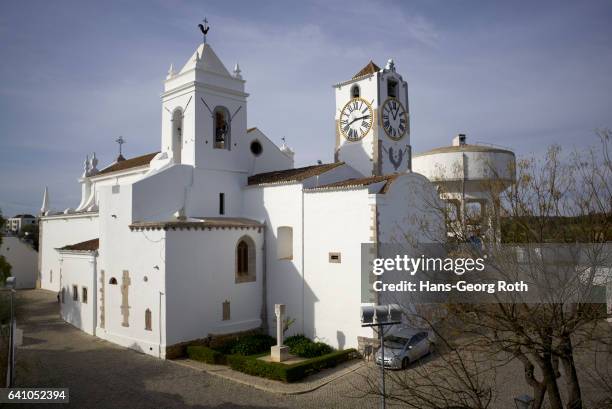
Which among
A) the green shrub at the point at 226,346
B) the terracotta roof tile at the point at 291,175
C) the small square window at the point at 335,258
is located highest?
the terracotta roof tile at the point at 291,175

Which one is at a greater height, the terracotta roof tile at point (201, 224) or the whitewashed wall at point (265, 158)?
the whitewashed wall at point (265, 158)

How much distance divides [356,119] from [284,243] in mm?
7518

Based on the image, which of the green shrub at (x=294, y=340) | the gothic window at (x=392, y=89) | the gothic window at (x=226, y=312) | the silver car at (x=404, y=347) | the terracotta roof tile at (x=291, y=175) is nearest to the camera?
the silver car at (x=404, y=347)

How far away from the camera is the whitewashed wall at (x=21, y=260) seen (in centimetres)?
4166

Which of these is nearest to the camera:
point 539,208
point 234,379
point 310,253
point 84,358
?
point 539,208

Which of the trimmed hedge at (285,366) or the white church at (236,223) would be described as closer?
the trimmed hedge at (285,366)

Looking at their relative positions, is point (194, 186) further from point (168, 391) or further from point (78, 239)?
point (78, 239)

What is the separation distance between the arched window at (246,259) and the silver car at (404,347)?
7369 mm

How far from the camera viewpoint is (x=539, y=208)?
29.3 ft

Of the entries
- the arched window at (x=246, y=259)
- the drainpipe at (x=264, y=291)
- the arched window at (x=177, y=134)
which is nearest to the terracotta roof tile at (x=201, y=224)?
the arched window at (x=246, y=259)

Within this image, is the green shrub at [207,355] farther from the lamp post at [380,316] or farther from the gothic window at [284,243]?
the lamp post at [380,316]

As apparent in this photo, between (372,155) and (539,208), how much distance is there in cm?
1442

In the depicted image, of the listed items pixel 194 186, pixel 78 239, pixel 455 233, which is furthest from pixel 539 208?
pixel 78 239

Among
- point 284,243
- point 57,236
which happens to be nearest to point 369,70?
point 284,243
